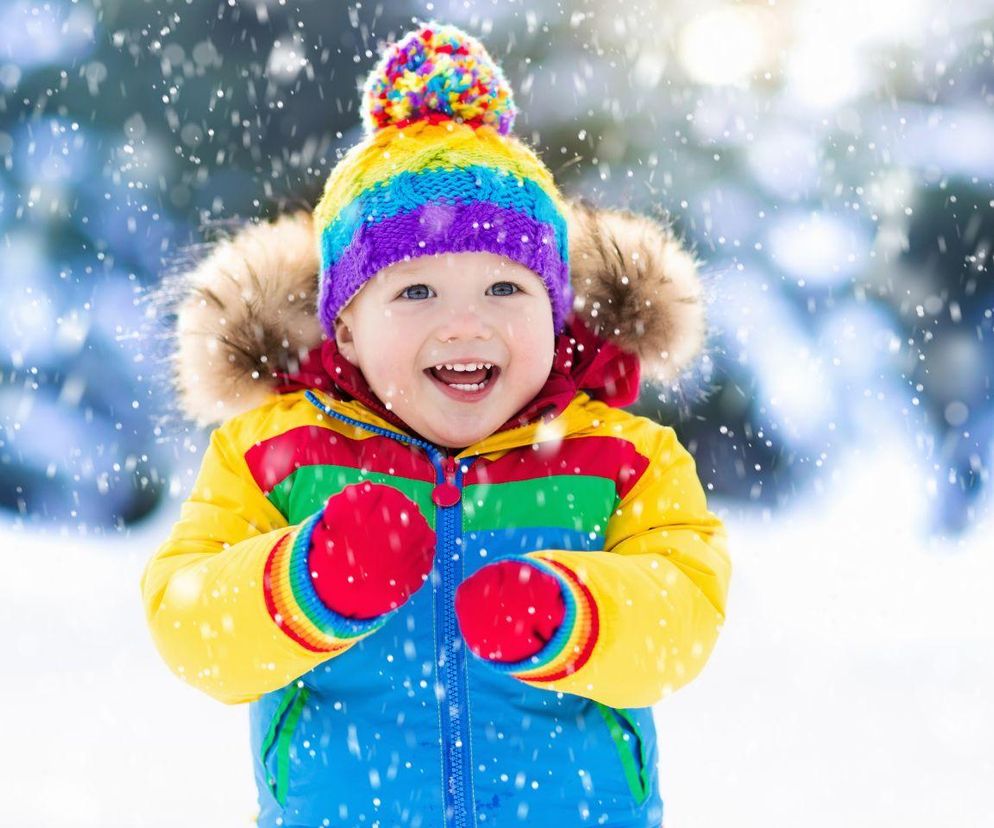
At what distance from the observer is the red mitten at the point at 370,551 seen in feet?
4.39

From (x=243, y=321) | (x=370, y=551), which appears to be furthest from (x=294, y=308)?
(x=370, y=551)

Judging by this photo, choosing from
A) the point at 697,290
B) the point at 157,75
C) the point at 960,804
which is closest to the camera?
the point at 697,290

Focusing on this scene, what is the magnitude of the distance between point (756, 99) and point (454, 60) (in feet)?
7.18

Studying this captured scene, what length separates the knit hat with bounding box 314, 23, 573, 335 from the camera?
1.81 meters

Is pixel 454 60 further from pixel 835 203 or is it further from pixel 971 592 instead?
pixel 971 592

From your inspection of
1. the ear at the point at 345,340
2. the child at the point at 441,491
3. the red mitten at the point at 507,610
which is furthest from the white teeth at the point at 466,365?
the red mitten at the point at 507,610

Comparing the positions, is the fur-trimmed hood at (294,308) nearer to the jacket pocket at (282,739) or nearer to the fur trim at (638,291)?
the fur trim at (638,291)

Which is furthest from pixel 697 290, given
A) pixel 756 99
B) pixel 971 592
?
pixel 971 592

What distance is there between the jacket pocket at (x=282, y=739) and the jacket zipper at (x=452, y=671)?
0.25 metres

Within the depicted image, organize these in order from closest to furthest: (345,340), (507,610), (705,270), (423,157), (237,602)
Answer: (507,610), (237,602), (423,157), (345,340), (705,270)

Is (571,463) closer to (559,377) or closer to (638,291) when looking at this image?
(559,377)

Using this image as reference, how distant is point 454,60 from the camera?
78.5 inches

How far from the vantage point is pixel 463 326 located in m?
1.74

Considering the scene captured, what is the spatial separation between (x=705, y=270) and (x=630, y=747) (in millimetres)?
2000
